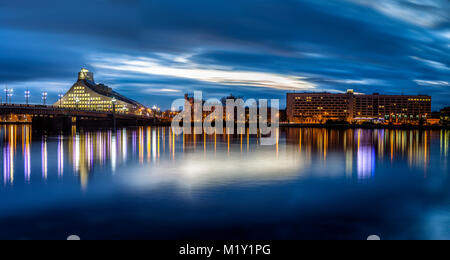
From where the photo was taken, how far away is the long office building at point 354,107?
625 ft

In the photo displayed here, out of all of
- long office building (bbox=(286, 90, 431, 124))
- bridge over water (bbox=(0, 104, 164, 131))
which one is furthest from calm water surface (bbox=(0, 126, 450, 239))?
long office building (bbox=(286, 90, 431, 124))

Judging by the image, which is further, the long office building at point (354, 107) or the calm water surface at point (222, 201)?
the long office building at point (354, 107)

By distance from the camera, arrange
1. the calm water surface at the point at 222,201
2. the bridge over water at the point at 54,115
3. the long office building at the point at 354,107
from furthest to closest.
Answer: the long office building at the point at 354,107, the bridge over water at the point at 54,115, the calm water surface at the point at 222,201

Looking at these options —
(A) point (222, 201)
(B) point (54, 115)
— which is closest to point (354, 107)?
(B) point (54, 115)

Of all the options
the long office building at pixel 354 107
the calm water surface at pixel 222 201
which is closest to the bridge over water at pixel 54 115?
the calm water surface at pixel 222 201

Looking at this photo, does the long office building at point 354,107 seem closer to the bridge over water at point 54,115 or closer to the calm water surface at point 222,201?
the bridge over water at point 54,115

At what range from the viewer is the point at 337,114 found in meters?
192

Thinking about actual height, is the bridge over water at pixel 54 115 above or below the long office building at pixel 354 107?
below

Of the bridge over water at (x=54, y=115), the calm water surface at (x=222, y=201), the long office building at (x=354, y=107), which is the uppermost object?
the long office building at (x=354, y=107)

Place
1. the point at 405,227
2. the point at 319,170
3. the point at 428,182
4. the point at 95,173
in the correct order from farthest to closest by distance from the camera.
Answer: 1. the point at 319,170
2. the point at 95,173
3. the point at 428,182
4. the point at 405,227

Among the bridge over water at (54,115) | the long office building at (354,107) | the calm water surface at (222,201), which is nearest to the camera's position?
the calm water surface at (222,201)
